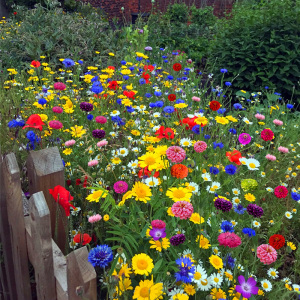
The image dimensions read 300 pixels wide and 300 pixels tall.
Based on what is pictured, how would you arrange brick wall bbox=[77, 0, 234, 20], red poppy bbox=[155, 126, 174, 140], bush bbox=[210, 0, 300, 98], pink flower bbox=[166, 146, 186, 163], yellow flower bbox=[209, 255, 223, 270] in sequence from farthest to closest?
brick wall bbox=[77, 0, 234, 20], bush bbox=[210, 0, 300, 98], red poppy bbox=[155, 126, 174, 140], pink flower bbox=[166, 146, 186, 163], yellow flower bbox=[209, 255, 223, 270]

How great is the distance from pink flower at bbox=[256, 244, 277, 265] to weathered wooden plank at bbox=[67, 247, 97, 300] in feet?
1.98

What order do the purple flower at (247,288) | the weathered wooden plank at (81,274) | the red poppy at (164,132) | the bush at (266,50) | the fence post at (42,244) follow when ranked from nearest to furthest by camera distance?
the weathered wooden plank at (81,274) < the fence post at (42,244) < the purple flower at (247,288) < the red poppy at (164,132) < the bush at (266,50)

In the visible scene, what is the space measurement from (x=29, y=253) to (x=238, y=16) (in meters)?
4.67

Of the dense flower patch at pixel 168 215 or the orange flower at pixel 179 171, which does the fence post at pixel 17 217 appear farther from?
the orange flower at pixel 179 171

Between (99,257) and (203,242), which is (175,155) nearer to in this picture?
(203,242)

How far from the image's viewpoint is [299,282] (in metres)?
1.71

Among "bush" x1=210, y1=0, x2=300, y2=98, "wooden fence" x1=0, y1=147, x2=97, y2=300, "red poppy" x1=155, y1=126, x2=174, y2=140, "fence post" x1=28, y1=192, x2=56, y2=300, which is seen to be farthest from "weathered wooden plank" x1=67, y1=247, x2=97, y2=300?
"bush" x1=210, y1=0, x2=300, y2=98

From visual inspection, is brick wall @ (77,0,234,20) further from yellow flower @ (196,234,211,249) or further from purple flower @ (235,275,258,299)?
purple flower @ (235,275,258,299)

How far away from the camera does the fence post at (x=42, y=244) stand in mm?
937

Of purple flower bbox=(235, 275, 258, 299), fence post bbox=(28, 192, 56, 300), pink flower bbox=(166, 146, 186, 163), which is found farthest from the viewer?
pink flower bbox=(166, 146, 186, 163)

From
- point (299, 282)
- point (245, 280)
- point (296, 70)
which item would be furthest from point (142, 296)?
point (296, 70)

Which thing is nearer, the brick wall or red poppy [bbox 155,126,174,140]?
red poppy [bbox 155,126,174,140]

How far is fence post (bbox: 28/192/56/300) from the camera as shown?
937mm

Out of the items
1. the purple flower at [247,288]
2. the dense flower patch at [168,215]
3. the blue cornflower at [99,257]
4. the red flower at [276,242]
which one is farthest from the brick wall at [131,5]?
the blue cornflower at [99,257]
